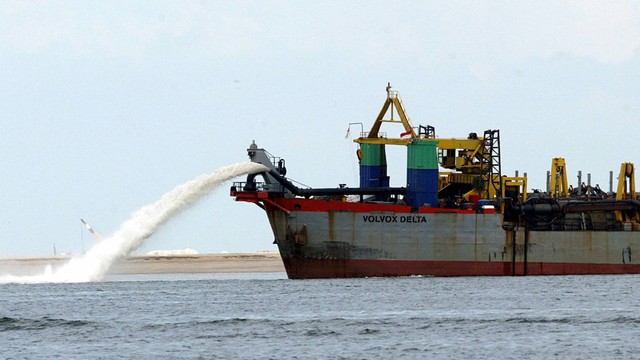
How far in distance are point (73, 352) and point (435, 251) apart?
3345 centimetres

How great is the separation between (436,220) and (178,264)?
206ft

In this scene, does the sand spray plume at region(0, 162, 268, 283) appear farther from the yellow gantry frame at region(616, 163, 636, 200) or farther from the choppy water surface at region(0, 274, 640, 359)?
the yellow gantry frame at region(616, 163, 636, 200)

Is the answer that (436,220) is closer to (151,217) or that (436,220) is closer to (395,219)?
(395,219)

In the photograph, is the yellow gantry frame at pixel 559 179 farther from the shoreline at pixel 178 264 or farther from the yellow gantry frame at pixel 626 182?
the shoreline at pixel 178 264

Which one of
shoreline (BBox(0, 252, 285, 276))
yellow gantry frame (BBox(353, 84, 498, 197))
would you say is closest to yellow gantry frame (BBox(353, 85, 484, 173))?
yellow gantry frame (BBox(353, 84, 498, 197))

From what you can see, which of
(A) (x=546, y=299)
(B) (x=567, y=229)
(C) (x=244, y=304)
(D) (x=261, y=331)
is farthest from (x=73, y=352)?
(B) (x=567, y=229)

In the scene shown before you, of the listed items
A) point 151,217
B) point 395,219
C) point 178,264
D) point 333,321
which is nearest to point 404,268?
point 395,219

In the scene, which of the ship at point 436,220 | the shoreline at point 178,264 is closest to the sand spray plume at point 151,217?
the ship at point 436,220

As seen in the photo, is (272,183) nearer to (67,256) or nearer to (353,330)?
(353,330)

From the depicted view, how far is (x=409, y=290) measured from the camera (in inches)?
2490

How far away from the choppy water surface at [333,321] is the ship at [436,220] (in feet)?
13.0

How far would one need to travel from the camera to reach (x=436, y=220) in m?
72.6

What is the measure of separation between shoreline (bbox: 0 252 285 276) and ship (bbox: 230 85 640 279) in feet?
129

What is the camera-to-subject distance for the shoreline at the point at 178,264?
117688 mm
